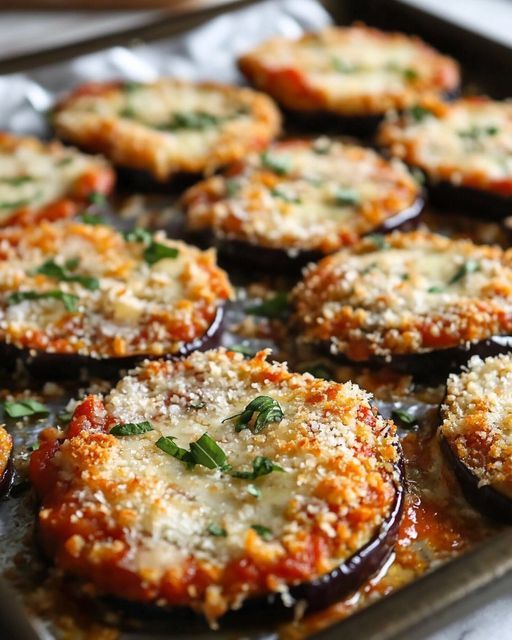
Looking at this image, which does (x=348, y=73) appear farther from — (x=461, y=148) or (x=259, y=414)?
(x=259, y=414)

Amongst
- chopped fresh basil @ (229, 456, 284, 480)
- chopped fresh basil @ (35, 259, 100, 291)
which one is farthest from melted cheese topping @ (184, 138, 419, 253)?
chopped fresh basil @ (229, 456, 284, 480)

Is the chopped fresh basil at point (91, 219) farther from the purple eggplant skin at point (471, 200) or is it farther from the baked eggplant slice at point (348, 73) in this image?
the purple eggplant skin at point (471, 200)

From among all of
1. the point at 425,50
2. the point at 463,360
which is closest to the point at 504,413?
the point at 463,360

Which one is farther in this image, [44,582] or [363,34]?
[363,34]

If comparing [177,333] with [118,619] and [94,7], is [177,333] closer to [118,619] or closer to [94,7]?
[118,619]

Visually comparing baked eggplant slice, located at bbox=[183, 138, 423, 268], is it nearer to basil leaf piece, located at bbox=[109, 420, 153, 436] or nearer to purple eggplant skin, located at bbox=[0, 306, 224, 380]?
purple eggplant skin, located at bbox=[0, 306, 224, 380]

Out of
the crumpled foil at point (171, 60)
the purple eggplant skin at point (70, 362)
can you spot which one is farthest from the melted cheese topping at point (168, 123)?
the purple eggplant skin at point (70, 362)
